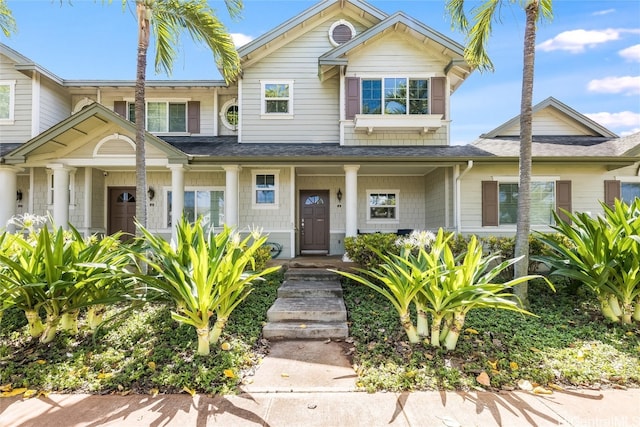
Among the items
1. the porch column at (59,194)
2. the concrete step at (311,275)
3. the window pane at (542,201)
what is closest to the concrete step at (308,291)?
the concrete step at (311,275)

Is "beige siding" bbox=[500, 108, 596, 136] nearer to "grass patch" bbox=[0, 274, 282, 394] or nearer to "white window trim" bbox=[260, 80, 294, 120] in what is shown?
"white window trim" bbox=[260, 80, 294, 120]

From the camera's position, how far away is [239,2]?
6895mm

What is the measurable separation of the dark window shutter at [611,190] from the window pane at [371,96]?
22.7ft

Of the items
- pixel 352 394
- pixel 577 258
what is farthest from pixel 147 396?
pixel 577 258

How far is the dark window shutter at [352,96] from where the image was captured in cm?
1023

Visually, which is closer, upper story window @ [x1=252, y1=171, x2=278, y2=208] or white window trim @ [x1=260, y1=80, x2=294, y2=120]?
upper story window @ [x1=252, y1=171, x2=278, y2=208]

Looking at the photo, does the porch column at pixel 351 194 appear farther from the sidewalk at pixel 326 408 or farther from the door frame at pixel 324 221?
the sidewalk at pixel 326 408

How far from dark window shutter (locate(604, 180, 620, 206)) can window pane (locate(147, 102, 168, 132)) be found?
13.6 m

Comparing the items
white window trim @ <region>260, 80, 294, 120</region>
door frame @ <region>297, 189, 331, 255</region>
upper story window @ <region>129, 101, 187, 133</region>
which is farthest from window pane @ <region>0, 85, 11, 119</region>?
door frame @ <region>297, 189, 331, 255</region>

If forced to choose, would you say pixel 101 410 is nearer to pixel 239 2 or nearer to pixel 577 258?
pixel 577 258

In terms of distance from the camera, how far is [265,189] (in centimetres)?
1040

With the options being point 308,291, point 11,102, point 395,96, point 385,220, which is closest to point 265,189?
point 385,220

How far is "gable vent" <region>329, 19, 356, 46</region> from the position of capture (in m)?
10.9

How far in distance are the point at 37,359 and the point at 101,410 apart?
1.55m
